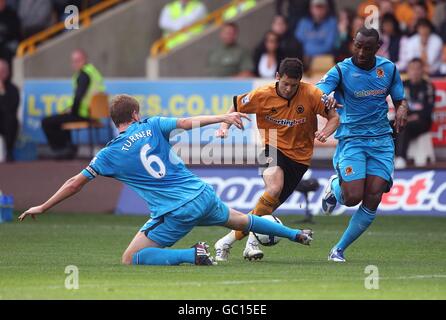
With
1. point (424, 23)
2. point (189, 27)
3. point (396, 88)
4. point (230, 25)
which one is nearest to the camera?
point (396, 88)

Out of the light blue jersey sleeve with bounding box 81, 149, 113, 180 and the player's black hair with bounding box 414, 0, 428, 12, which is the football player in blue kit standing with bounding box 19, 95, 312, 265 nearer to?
the light blue jersey sleeve with bounding box 81, 149, 113, 180

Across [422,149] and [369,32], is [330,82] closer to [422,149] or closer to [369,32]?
[369,32]

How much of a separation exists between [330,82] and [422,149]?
790cm

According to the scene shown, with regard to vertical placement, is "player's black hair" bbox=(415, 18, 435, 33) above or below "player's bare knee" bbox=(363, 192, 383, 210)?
above

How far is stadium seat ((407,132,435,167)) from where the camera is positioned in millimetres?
20500

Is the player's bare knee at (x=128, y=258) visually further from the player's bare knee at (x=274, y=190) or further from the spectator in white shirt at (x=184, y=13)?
the spectator in white shirt at (x=184, y=13)

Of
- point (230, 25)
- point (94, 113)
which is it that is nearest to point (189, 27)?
point (230, 25)

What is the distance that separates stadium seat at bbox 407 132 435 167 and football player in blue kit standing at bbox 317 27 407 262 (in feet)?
24.4

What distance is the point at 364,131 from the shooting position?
13.1 m

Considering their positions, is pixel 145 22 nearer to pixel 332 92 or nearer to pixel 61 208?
pixel 61 208

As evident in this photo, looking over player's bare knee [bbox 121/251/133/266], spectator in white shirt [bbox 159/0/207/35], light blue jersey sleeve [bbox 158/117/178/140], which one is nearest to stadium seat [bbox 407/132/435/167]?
spectator in white shirt [bbox 159/0/207/35]

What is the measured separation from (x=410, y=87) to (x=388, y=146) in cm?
738

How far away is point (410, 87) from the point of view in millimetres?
20328
